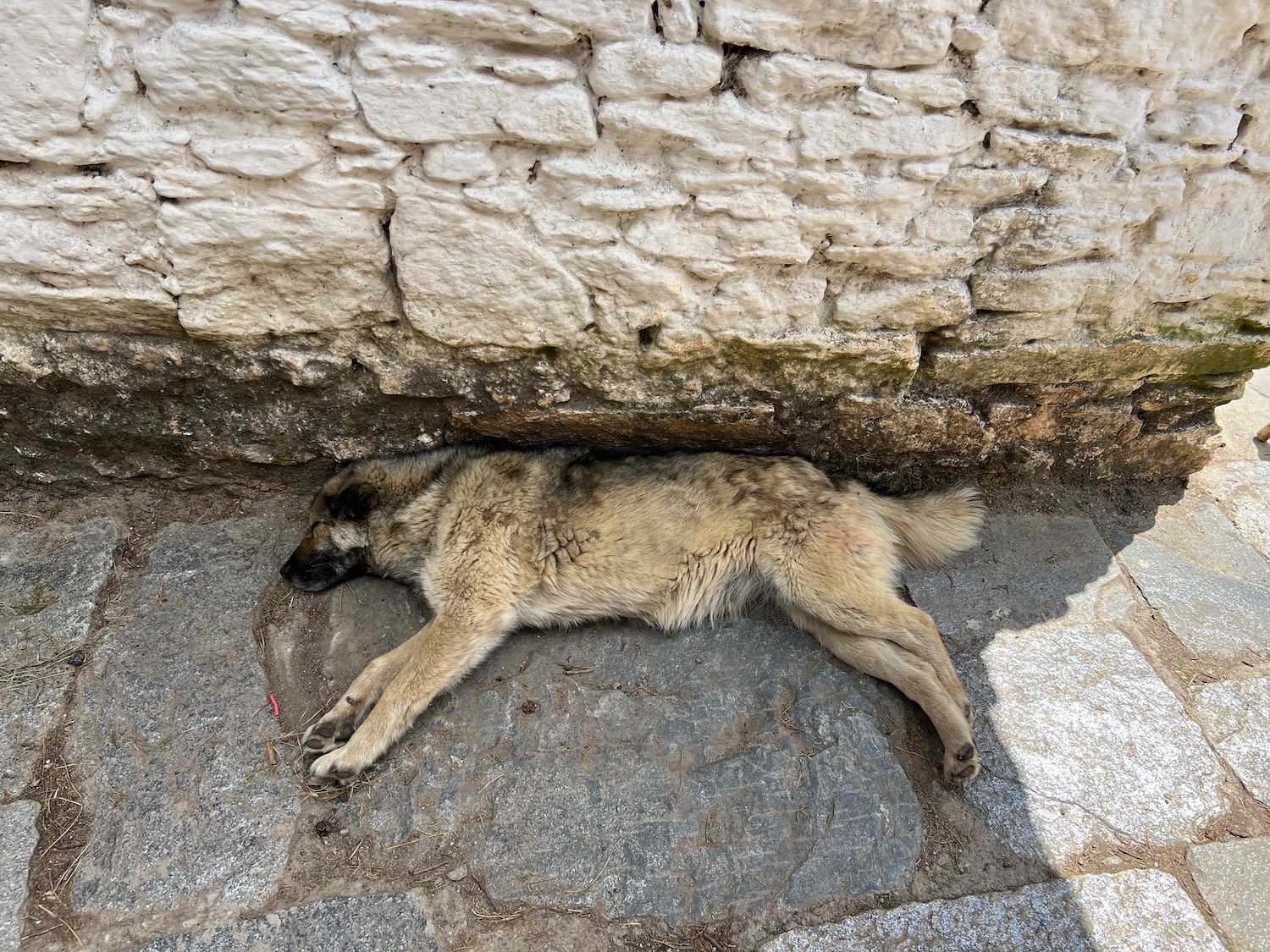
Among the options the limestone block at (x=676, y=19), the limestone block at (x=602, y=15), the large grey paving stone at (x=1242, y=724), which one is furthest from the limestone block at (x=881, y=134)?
the large grey paving stone at (x=1242, y=724)

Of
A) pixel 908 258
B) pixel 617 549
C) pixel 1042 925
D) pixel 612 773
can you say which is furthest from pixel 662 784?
pixel 908 258

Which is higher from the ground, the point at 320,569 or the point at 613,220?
the point at 613,220

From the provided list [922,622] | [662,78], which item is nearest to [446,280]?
[662,78]

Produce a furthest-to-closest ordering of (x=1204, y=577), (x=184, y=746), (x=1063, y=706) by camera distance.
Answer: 1. (x=1204, y=577)
2. (x=1063, y=706)
3. (x=184, y=746)

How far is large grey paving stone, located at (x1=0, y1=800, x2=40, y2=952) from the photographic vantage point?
96.0 inches

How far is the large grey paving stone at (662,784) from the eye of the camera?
2.66 metres

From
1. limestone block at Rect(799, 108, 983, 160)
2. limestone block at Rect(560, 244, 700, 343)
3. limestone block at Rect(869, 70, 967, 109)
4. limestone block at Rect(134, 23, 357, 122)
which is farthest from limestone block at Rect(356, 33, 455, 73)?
limestone block at Rect(869, 70, 967, 109)

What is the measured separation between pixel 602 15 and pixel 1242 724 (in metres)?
3.86

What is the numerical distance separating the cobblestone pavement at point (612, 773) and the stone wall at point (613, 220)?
2.77ft

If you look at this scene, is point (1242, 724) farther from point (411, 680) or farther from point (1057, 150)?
point (411, 680)

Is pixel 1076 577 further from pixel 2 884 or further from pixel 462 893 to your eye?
pixel 2 884

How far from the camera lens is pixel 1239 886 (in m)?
2.66

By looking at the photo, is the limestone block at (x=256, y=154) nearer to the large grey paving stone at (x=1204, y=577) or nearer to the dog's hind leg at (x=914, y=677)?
the dog's hind leg at (x=914, y=677)

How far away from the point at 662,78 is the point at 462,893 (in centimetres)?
300
